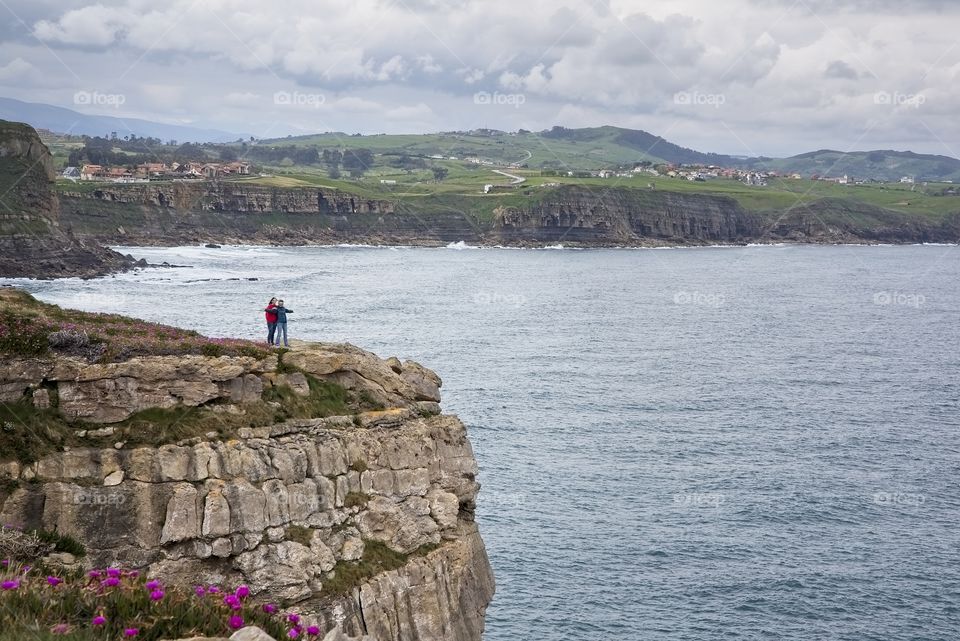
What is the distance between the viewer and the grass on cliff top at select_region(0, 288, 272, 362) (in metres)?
25.0

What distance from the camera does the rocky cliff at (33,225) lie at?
12319cm

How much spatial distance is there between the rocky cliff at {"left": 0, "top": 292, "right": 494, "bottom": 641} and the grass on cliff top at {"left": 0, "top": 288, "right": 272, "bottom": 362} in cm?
39

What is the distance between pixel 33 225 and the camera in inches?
5064

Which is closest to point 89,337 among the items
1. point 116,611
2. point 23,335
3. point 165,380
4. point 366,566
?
point 23,335

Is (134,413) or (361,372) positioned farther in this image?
(361,372)

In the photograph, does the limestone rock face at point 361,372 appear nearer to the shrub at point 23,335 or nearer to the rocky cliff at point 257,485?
the rocky cliff at point 257,485

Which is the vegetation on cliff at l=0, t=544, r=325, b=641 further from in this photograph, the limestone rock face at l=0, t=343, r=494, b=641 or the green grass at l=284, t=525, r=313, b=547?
the green grass at l=284, t=525, r=313, b=547

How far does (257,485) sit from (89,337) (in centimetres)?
635

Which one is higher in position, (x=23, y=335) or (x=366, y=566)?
(x=23, y=335)

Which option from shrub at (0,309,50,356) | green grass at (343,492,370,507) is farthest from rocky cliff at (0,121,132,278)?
green grass at (343,492,370,507)

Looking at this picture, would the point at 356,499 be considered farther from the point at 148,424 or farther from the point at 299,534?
the point at 148,424

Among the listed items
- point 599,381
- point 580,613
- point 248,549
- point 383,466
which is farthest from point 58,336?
point 599,381

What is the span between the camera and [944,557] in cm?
4144

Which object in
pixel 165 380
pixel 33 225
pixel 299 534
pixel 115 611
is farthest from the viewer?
pixel 33 225
